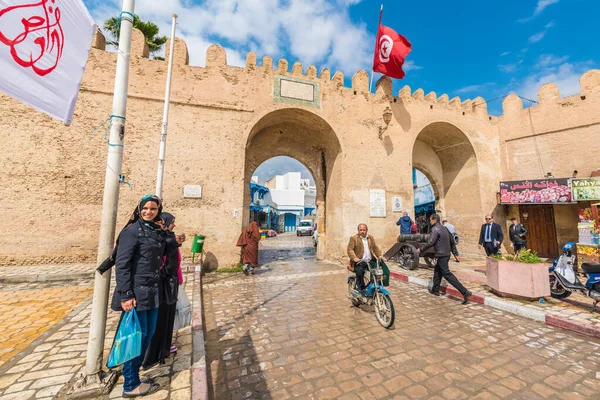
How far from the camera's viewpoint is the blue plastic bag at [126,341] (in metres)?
2.02

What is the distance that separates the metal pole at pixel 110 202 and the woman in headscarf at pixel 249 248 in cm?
549

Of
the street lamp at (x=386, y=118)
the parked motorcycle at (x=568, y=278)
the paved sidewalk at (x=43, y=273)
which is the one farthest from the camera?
the street lamp at (x=386, y=118)

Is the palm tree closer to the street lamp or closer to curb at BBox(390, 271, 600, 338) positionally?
the street lamp

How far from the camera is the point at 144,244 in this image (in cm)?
224

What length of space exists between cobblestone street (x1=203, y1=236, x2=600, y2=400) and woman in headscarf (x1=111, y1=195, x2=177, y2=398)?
30.1 inches

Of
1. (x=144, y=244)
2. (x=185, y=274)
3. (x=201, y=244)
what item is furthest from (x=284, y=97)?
(x=144, y=244)

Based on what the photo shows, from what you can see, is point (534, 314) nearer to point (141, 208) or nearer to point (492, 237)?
point (492, 237)

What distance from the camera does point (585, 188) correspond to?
9.63 metres

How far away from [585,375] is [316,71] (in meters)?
10.5

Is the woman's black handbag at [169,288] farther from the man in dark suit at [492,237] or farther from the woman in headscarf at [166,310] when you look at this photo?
the man in dark suit at [492,237]

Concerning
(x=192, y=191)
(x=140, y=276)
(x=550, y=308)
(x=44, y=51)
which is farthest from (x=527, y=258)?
(x=192, y=191)

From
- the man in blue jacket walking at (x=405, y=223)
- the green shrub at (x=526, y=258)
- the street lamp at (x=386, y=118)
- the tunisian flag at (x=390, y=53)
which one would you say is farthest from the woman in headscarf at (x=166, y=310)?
the tunisian flag at (x=390, y=53)

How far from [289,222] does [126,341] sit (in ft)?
121

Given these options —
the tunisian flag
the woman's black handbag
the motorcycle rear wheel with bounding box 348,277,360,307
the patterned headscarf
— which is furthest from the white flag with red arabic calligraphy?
the tunisian flag
